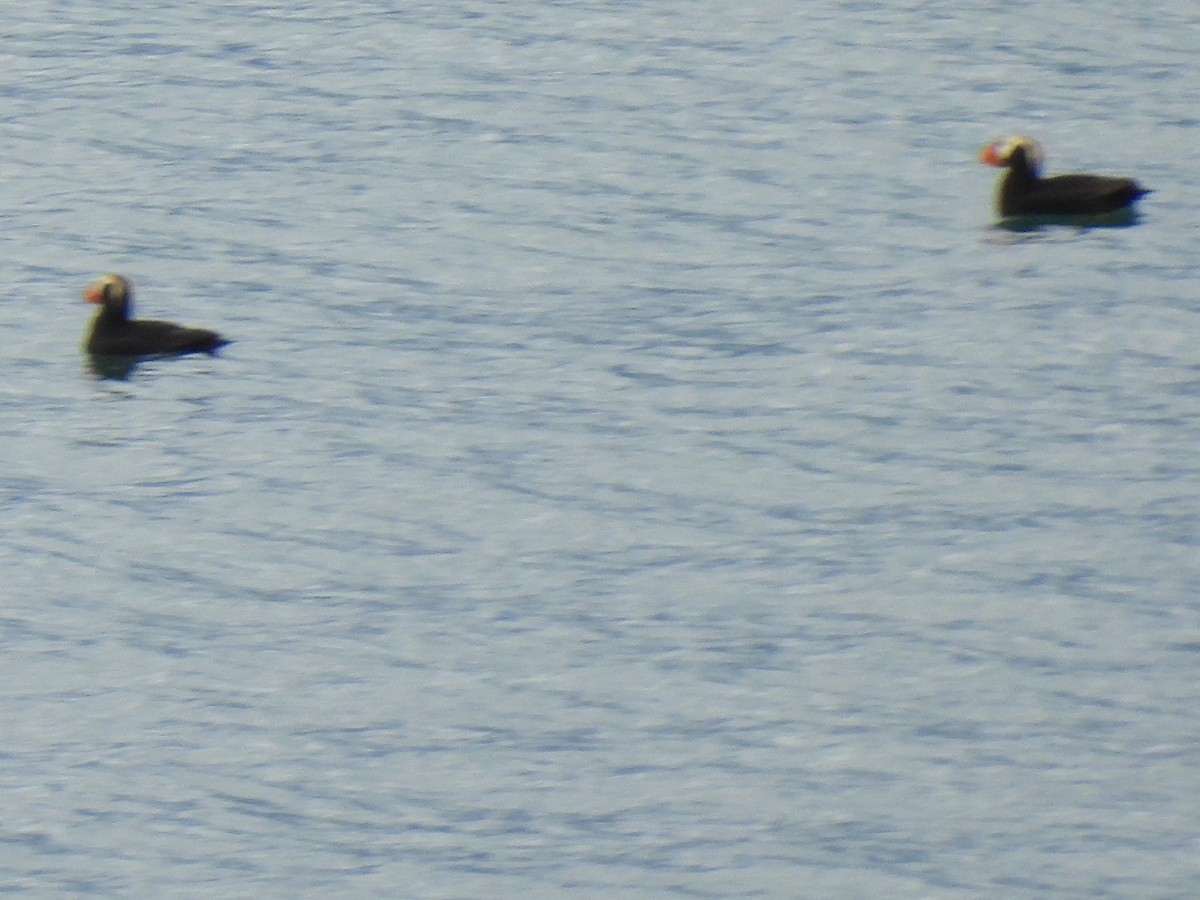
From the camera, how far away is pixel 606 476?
18672 millimetres

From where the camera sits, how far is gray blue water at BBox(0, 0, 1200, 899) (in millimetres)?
14359

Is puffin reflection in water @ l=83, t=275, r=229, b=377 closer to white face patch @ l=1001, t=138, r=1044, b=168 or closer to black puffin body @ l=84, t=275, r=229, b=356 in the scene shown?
black puffin body @ l=84, t=275, r=229, b=356

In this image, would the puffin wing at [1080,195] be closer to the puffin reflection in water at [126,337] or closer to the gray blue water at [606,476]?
the gray blue water at [606,476]

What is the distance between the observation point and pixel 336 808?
14516 mm

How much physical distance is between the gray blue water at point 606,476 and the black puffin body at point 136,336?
0.57 feet

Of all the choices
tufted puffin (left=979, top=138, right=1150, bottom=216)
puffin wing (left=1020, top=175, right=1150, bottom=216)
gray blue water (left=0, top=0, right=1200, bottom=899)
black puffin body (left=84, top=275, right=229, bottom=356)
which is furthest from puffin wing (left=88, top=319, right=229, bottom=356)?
puffin wing (left=1020, top=175, right=1150, bottom=216)

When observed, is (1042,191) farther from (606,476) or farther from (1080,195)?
(606,476)

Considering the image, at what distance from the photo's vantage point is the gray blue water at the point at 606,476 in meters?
14.4

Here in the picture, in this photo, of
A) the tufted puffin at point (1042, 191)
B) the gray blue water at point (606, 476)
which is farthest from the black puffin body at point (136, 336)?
the tufted puffin at point (1042, 191)

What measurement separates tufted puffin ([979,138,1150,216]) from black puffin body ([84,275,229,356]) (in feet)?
23.0

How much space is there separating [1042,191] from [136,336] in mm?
7928

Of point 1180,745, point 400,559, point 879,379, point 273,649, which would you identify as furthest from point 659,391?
point 1180,745

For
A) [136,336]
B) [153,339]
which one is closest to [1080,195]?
[153,339]

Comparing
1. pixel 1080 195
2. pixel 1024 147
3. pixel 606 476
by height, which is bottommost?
pixel 606 476
